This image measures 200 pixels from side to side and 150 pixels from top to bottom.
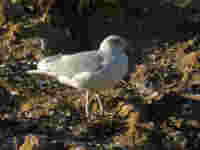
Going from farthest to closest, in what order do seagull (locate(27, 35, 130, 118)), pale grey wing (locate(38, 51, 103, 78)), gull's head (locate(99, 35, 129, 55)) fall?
gull's head (locate(99, 35, 129, 55)), pale grey wing (locate(38, 51, 103, 78)), seagull (locate(27, 35, 130, 118))

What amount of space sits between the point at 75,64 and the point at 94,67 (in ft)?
0.95

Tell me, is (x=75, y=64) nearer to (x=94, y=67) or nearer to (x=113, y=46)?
(x=94, y=67)

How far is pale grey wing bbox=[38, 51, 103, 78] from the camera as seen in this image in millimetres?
3607

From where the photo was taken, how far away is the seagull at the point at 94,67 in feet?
11.5

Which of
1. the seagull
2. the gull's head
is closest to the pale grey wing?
the seagull

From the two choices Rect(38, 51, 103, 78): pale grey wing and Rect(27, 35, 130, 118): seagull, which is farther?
Rect(38, 51, 103, 78): pale grey wing

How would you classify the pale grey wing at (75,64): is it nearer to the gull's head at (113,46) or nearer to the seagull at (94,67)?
the seagull at (94,67)

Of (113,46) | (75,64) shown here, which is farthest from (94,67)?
(113,46)

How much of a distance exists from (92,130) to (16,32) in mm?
4307

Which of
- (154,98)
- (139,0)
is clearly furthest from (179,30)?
(154,98)

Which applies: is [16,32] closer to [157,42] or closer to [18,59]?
[18,59]

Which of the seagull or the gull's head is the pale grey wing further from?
the gull's head

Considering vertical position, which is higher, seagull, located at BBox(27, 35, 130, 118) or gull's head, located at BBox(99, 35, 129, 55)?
gull's head, located at BBox(99, 35, 129, 55)

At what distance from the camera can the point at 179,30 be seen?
247 inches
